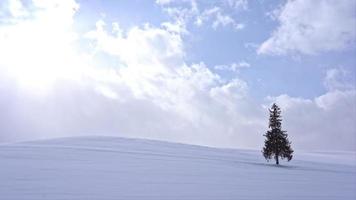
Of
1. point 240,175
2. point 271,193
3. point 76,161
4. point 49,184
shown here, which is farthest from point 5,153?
point 271,193

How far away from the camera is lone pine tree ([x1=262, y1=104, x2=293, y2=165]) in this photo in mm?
49469

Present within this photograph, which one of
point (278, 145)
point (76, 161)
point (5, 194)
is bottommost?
point (5, 194)

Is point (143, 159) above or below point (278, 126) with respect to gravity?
below

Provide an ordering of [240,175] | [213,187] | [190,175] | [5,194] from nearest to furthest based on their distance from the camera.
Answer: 1. [5,194]
2. [213,187]
3. [190,175]
4. [240,175]

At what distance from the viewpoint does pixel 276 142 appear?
50000 millimetres

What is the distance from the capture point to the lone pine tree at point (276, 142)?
49.5 m

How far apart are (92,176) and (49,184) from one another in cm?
384

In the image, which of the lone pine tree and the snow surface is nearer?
the snow surface

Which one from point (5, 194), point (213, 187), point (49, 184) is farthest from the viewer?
point (213, 187)

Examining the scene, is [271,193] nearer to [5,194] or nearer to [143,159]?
[5,194]

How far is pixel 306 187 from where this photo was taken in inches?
1100

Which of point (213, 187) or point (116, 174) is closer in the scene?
point (213, 187)

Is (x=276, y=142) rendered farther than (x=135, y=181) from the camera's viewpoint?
Yes

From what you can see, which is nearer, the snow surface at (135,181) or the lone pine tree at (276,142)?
the snow surface at (135,181)
